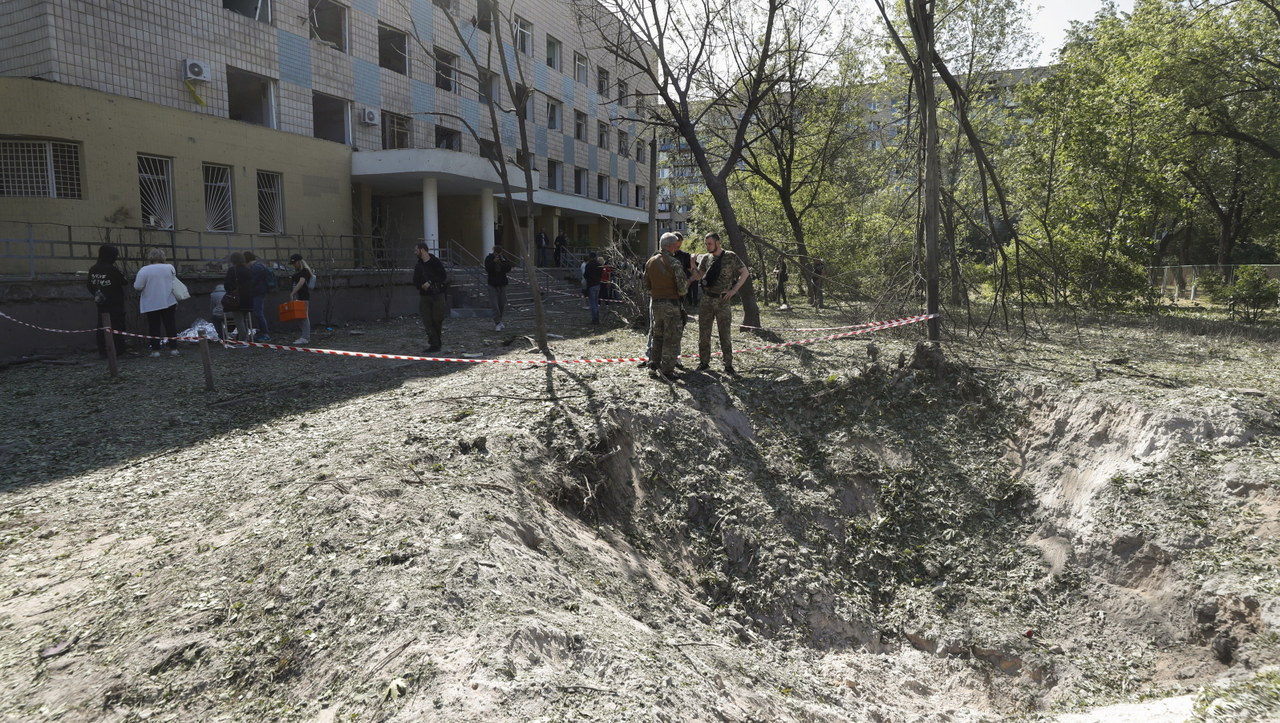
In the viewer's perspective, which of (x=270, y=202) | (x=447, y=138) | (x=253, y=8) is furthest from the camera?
(x=447, y=138)

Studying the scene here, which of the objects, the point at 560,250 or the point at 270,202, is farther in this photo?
the point at 560,250

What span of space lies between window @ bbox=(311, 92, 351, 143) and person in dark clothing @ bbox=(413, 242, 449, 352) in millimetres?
13696

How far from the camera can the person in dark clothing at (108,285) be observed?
10617 mm

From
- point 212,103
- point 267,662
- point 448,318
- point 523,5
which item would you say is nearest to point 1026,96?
point 448,318

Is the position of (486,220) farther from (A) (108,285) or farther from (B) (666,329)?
Answer: (B) (666,329)

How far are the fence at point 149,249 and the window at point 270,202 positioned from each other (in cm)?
58

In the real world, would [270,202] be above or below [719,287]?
above

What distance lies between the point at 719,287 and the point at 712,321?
43 centimetres

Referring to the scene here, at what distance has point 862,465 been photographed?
24.9ft

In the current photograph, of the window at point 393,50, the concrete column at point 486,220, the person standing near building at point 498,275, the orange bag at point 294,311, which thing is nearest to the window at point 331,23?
the window at point 393,50

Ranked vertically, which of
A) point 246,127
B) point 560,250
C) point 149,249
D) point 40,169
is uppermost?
point 246,127

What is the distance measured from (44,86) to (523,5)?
20295 millimetres

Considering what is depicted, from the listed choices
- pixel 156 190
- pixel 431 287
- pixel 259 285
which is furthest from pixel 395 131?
pixel 431 287

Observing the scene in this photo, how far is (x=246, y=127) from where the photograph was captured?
60.6 ft
